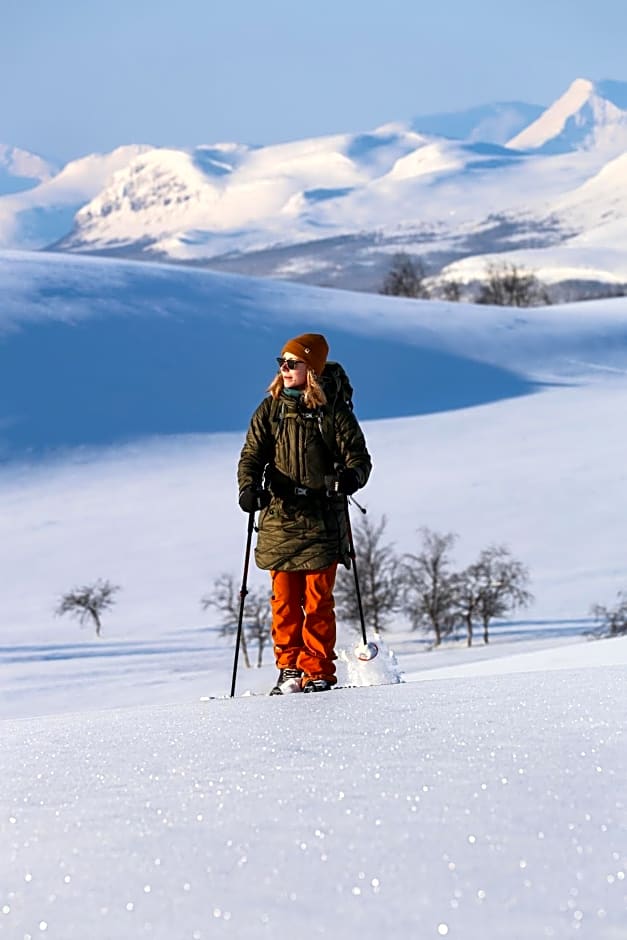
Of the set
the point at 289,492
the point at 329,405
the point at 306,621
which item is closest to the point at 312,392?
the point at 329,405

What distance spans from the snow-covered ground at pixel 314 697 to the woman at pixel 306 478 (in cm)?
65

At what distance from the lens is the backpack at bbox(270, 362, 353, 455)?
21.1 ft

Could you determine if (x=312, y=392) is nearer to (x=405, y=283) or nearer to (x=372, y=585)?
(x=372, y=585)

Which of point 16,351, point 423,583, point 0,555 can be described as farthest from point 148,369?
point 423,583

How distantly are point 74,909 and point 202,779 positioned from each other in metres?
0.91

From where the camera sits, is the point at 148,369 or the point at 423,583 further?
the point at 148,369

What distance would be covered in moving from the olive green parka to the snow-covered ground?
0.82 m

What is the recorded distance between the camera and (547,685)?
5.60 meters

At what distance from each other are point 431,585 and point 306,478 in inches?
1375

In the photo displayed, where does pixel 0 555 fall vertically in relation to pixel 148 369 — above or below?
below

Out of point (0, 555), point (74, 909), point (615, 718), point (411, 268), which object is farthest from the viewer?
point (411, 268)

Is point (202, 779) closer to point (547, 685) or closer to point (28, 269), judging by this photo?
point (547, 685)

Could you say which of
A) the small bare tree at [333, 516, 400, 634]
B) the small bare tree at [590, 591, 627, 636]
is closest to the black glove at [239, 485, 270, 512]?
the small bare tree at [590, 591, 627, 636]

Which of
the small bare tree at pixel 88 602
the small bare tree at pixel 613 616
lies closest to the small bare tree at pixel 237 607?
the small bare tree at pixel 88 602
